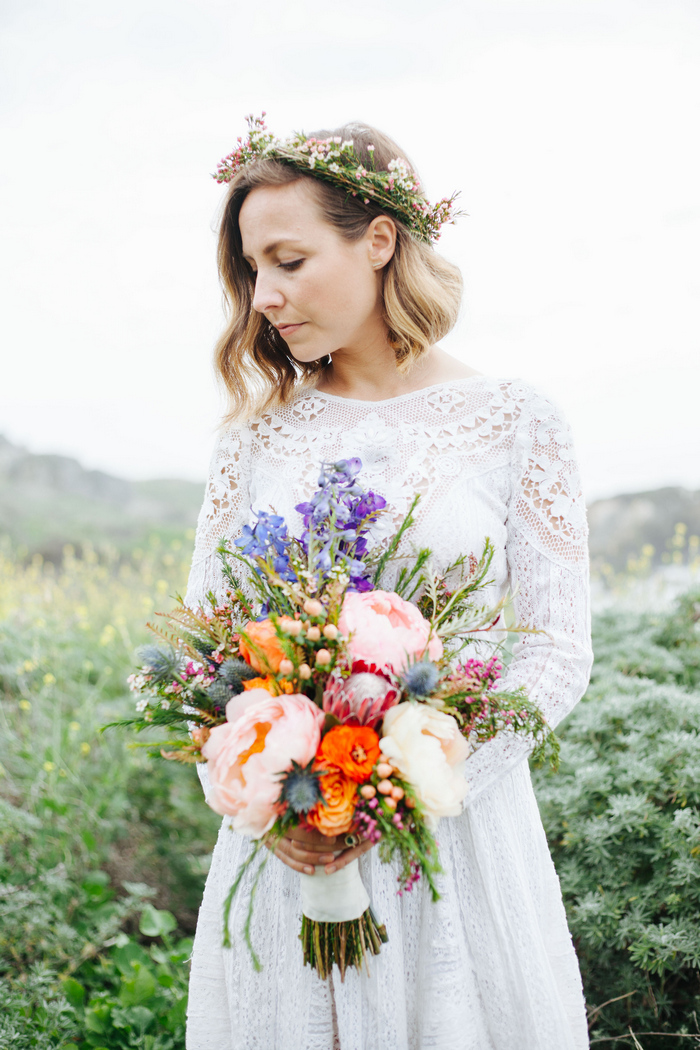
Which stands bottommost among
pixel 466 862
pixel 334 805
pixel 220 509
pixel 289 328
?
pixel 466 862

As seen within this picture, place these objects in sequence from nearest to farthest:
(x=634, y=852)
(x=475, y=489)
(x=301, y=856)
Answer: (x=301, y=856)
(x=475, y=489)
(x=634, y=852)

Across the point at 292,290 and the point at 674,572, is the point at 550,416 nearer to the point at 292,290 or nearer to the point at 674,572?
the point at 292,290

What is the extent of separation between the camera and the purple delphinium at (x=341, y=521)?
3.94 ft

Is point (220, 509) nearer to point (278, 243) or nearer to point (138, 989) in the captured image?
point (278, 243)

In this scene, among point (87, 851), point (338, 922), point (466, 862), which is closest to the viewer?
point (338, 922)

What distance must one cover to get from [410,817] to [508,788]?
660mm

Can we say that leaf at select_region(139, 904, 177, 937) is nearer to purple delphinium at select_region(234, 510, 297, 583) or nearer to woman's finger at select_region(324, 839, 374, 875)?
woman's finger at select_region(324, 839, 374, 875)

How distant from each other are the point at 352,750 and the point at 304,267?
1.16 m

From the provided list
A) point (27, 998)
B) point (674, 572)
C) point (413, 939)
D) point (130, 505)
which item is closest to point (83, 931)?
point (27, 998)

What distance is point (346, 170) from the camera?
1.67 meters

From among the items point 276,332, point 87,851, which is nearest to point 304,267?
point 276,332

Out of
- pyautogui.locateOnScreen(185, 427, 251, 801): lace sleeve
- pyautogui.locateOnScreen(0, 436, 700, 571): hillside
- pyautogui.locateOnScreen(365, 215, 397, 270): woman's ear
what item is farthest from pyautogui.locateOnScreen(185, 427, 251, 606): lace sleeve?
pyautogui.locateOnScreen(0, 436, 700, 571): hillside

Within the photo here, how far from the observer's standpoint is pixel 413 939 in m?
1.52

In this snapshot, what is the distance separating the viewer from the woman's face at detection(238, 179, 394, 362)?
1.65 metres
